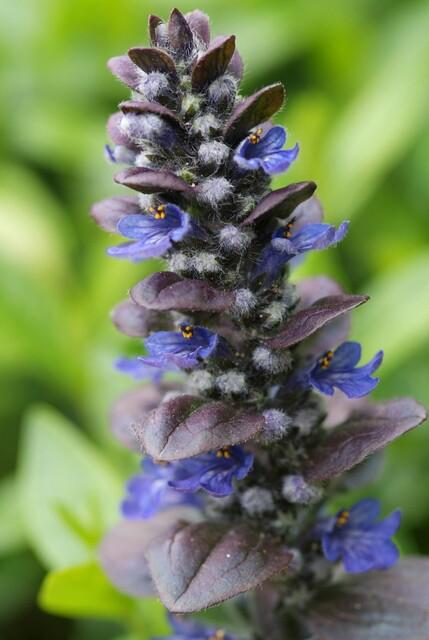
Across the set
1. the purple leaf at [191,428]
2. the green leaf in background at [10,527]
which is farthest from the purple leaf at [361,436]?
the green leaf in background at [10,527]

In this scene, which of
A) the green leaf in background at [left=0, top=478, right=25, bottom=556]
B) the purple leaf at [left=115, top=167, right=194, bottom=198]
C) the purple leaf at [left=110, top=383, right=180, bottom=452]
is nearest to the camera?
the purple leaf at [left=115, top=167, right=194, bottom=198]

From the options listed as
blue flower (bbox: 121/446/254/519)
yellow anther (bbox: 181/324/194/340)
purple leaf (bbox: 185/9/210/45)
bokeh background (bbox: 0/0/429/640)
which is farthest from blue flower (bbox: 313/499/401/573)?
purple leaf (bbox: 185/9/210/45)

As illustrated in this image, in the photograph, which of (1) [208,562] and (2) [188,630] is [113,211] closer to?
(1) [208,562]

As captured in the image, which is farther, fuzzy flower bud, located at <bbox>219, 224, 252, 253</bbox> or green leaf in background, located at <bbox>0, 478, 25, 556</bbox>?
green leaf in background, located at <bbox>0, 478, 25, 556</bbox>

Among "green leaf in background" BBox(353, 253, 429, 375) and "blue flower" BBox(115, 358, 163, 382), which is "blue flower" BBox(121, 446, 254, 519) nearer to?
"blue flower" BBox(115, 358, 163, 382)

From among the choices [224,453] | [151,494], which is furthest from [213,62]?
[151,494]
